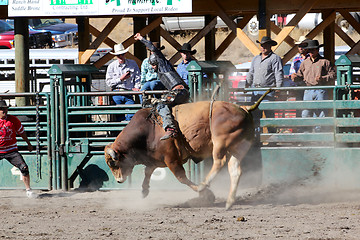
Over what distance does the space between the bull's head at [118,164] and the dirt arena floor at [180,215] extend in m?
0.45

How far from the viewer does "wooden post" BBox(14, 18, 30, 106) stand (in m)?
11.4

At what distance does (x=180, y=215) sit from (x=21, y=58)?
5351mm

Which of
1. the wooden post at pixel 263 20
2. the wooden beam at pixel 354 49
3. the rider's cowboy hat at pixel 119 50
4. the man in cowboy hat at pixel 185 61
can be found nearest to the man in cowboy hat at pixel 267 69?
the man in cowboy hat at pixel 185 61

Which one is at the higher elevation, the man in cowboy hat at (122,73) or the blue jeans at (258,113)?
the man in cowboy hat at (122,73)

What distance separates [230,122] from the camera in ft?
27.3

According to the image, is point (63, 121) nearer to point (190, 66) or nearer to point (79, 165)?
point (79, 165)

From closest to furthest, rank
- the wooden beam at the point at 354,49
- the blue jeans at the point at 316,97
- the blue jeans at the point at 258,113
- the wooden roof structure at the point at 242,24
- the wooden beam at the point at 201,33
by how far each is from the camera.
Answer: the blue jeans at the point at 258,113, the blue jeans at the point at 316,97, the wooden roof structure at the point at 242,24, the wooden beam at the point at 354,49, the wooden beam at the point at 201,33

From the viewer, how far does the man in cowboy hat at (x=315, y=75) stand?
9.98 m

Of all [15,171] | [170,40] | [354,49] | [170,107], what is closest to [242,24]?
[170,40]

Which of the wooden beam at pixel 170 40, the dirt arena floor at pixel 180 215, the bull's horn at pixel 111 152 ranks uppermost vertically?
the wooden beam at pixel 170 40

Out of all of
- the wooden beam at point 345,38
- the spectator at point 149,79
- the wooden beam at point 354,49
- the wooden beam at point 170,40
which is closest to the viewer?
the spectator at point 149,79

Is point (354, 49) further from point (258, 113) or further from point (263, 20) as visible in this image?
point (258, 113)

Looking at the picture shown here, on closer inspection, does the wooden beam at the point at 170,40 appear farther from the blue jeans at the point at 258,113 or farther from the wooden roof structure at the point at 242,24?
the blue jeans at the point at 258,113

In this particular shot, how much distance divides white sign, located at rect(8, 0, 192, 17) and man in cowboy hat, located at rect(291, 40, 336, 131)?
217cm
